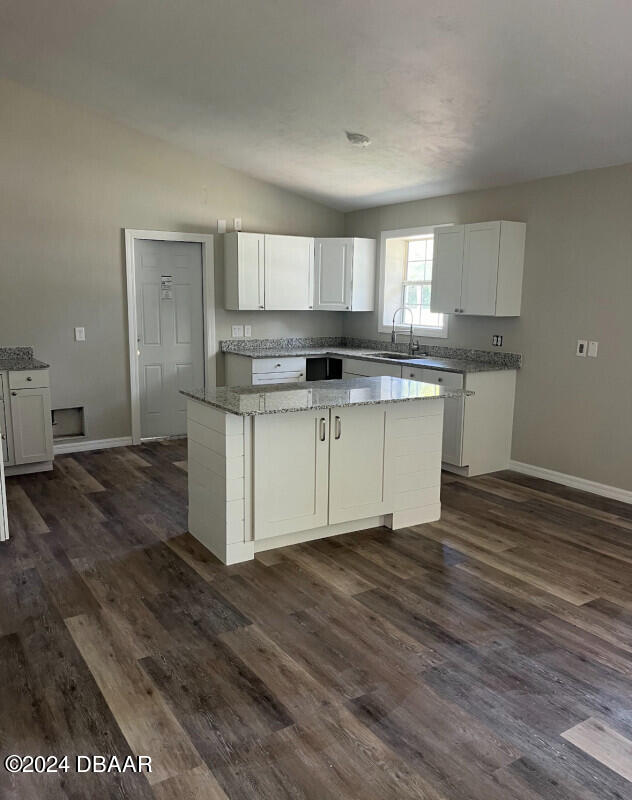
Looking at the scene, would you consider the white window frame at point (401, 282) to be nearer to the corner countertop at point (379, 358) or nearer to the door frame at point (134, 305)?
the corner countertop at point (379, 358)

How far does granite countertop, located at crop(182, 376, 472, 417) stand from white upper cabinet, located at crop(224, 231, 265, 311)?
7.98ft

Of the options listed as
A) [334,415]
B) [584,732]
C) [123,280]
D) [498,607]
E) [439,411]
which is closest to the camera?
[584,732]

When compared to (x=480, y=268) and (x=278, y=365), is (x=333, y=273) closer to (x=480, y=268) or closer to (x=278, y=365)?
(x=278, y=365)

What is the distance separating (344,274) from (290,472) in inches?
141

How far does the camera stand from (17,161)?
5371mm

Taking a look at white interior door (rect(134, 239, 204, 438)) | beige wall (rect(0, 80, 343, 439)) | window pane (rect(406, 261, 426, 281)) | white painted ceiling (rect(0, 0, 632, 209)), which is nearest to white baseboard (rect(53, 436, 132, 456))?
beige wall (rect(0, 80, 343, 439))

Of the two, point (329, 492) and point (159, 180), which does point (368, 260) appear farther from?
point (329, 492)

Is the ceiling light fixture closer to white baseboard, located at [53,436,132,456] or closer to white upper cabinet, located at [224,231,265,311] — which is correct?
white upper cabinet, located at [224,231,265,311]

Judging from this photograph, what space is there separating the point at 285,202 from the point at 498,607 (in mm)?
5009

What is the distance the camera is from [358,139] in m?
4.95

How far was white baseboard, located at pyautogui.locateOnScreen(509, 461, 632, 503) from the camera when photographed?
4688mm

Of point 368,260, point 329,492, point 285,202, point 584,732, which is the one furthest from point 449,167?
point 584,732

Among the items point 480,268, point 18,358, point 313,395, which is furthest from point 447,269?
point 18,358

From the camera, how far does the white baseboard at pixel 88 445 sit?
585 cm
